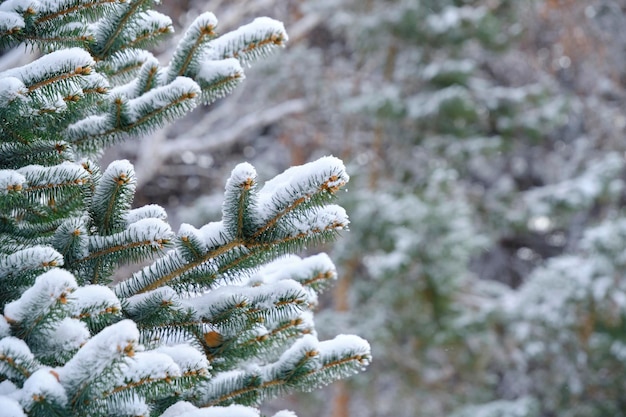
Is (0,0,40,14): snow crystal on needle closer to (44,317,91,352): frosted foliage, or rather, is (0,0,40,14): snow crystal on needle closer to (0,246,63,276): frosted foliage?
(0,246,63,276): frosted foliage

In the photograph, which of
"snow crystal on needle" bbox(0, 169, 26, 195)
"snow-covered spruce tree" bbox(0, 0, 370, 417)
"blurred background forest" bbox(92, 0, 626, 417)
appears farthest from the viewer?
"blurred background forest" bbox(92, 0, 626, 417)

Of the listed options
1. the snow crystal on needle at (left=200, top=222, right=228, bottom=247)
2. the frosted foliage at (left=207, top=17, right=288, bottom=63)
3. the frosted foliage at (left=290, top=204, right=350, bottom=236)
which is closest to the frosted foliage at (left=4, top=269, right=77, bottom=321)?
the snow crystal on needle at (left=200, top=222, right=228, bottom=247)

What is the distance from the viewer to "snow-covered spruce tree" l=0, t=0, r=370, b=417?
1.19 m

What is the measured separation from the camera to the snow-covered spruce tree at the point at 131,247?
3.90ft

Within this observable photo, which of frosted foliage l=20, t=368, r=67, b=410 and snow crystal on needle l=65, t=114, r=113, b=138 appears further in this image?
snow crystal on needle l=65, t=114, r=113, b=138

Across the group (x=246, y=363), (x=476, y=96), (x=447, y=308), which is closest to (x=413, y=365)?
(x=447, y=308)

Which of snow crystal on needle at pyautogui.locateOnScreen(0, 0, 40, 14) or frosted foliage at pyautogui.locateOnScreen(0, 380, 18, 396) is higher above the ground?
snow crystal on needle at pyautogui.locateOnScreen(0, 0, 40, 14)

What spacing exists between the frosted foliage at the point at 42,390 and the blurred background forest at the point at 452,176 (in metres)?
5.33

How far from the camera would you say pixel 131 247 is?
1409 millimetres

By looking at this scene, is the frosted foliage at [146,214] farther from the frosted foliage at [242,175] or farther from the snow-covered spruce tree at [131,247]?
the frosted foliage at [242,175]

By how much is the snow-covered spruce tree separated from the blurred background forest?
15.9 ft

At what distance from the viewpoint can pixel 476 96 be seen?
26.3 ft

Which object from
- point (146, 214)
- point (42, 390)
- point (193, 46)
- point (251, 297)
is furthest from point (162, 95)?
point (42, 390)

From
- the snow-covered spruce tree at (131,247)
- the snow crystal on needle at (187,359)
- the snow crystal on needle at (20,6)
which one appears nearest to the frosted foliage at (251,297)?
the snow-covered spruce tree at (131,247)
